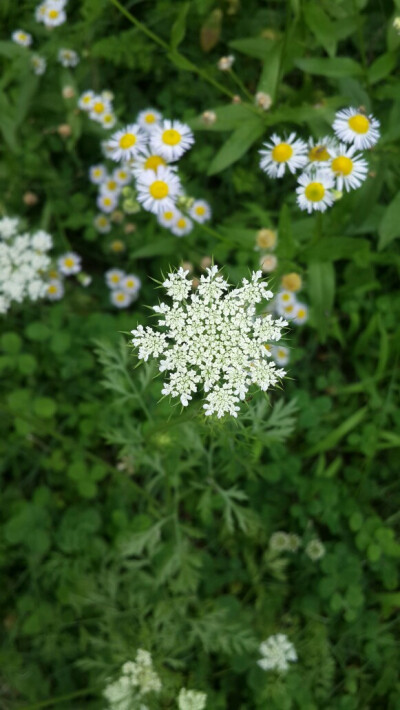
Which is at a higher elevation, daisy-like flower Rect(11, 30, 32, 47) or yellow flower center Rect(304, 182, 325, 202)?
daisy-like flower Rect(11, 30, 32, 47)

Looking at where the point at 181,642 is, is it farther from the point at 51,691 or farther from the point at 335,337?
the point at 335,337

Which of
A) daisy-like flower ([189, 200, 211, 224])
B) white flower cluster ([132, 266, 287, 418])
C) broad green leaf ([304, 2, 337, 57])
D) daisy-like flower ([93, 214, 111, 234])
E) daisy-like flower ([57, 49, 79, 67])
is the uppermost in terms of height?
daisy-like flower ([57, 49, 79, 67])

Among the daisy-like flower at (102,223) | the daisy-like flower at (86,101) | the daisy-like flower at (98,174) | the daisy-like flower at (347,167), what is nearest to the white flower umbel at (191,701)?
the daisy-like flower at (347,167)

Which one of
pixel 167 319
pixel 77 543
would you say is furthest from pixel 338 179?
pixel 77 543

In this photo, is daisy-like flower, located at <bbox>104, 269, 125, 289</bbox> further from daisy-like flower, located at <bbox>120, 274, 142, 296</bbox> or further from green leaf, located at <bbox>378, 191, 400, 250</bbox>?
green leaf, located at <bbox>378, 191, 400, 250</bbox>

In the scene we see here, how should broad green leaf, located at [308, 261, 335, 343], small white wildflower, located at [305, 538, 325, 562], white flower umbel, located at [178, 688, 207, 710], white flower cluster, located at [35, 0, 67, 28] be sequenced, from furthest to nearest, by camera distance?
white flower cluster, located at [35, 0, 67, 28], small white wildflower, located at [305, 538, 325, 562], broad green leaf, located at [308, 261, 335, 343], white flower umbel, located at [178, 688, 207, 710]

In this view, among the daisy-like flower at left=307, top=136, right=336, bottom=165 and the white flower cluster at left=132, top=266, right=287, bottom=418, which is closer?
the white flower cluster at left=132, top=266, right=287, bottom=418

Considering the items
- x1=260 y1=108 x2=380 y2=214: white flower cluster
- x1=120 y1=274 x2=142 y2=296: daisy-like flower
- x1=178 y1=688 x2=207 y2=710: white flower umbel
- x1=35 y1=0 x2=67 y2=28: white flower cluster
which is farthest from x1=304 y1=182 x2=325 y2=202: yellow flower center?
x1=178 y1=688 x2=207 y2=710: white flower umbel

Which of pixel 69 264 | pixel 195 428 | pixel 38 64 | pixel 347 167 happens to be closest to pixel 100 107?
pixel 38 64

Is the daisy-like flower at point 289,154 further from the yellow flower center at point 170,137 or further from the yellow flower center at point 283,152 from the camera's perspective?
the yellow flower center at point 170,137
